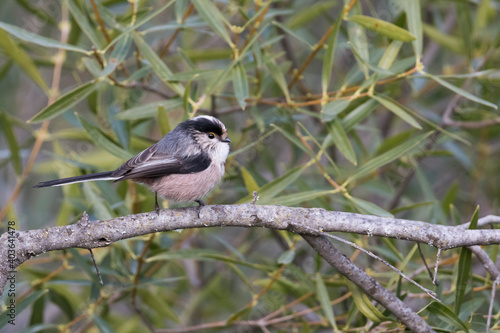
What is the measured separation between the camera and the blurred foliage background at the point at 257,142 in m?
2.83

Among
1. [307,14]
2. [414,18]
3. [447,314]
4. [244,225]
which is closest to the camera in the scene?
[244,225]

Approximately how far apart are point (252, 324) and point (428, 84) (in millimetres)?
2471

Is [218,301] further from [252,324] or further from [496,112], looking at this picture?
[496,112]

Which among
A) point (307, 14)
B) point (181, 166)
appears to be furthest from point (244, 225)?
point (307, 14)

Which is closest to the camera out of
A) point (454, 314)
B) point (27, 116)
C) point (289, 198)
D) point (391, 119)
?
point (454, 314)

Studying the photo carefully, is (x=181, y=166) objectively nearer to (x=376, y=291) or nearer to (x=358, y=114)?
(x=358, y=114)

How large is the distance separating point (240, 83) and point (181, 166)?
1.71 ft

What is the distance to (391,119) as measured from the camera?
4.81m

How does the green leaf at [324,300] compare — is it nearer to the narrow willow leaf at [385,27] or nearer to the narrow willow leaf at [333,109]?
the narrow willow leaf at [333,109]

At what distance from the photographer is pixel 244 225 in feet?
7.43

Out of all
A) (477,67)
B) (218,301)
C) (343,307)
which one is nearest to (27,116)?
(218,301)

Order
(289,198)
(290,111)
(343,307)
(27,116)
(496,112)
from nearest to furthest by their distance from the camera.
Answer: (289,198) → (290,111) → (343,307) → (496,112) → (27,116)

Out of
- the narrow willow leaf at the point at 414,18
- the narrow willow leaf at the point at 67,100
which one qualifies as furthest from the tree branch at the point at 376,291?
the narrow willow leaf at the point at 67,100

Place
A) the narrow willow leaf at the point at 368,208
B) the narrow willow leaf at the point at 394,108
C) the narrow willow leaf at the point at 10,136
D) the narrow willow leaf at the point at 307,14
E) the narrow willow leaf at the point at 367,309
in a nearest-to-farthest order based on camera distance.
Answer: the narrow willow leaf at the point at 367,309 → the narrow willow leaf at the point at 368,208 → the narrow willow leaf at the point at 394,108 → the narrow willow leaf at the point at 10,136 → the narrow willow leaf at the point at 307,14
